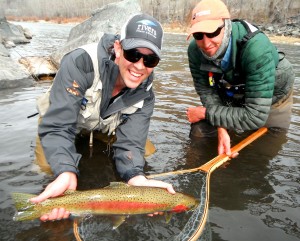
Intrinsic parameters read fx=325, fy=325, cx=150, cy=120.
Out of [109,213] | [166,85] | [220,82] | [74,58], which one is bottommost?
[166,85]

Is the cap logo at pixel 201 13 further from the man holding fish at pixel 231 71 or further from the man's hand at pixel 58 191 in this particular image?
the man's hand at pixel 58 191

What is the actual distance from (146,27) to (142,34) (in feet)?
0.27

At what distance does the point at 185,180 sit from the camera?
3490 mm

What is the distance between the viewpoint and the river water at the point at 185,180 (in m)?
2.83

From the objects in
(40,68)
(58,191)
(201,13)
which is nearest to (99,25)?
(40,68)

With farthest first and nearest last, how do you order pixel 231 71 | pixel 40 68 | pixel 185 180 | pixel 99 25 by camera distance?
pixel 99 25
pixel 40 68
pixel 231 71
pixel 185 180

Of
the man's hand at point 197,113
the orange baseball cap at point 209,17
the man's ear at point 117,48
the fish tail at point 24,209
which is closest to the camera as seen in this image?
the fish tail at point 24,209

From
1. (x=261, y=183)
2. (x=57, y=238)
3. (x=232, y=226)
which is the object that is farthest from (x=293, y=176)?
(x=57, y=238)

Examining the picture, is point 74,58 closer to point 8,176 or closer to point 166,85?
point 8,176

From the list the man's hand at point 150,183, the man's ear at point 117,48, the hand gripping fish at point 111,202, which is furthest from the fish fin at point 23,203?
the man's ear at point 117,48

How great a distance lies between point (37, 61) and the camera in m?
10.3

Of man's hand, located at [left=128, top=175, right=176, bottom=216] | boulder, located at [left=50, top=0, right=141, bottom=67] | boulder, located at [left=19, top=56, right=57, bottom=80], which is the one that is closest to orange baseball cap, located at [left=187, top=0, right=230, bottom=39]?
man's hand, located at [left=128, top=175, right=176, bottom=216]

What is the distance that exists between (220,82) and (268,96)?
836 millimetres

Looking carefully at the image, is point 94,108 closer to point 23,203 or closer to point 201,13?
→ point 23,203
